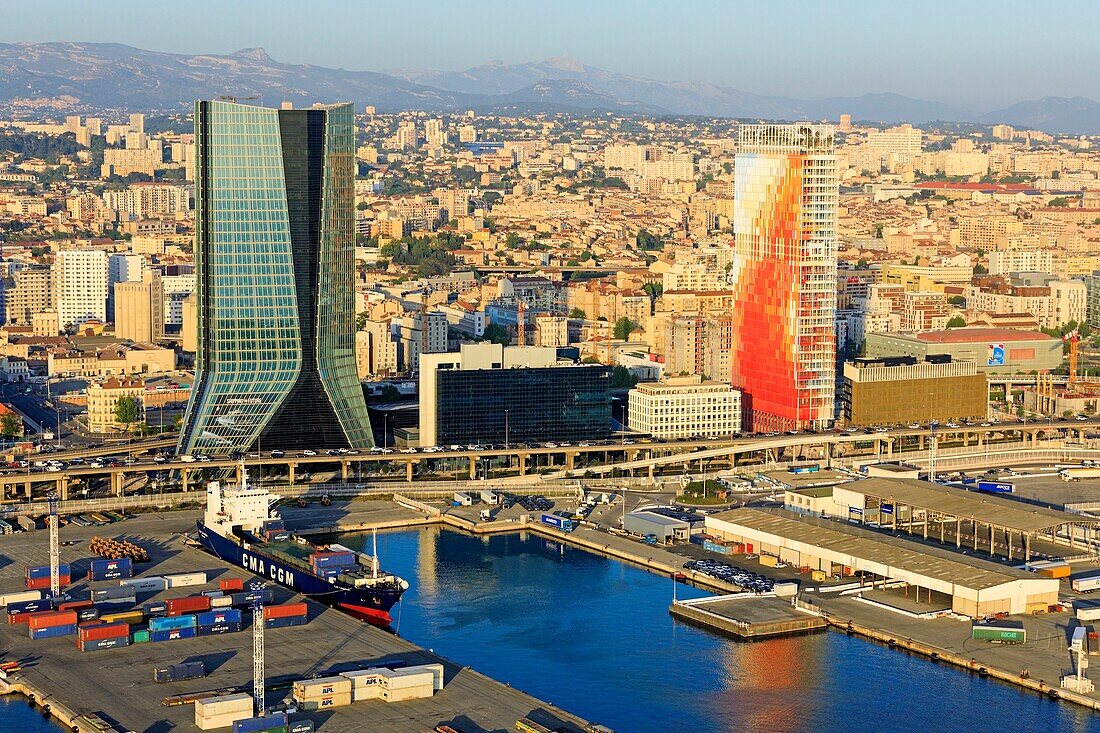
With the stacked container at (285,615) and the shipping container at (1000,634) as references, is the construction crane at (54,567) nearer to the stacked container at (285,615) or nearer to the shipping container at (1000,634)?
the stacked container at (285,615)

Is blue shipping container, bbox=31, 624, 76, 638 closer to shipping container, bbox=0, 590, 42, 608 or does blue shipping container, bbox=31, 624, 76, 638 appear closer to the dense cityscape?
the dense cityscape

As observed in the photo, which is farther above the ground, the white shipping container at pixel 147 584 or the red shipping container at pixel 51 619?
the white shipping container at pixel 147 584

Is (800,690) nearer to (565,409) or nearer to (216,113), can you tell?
(565,409)

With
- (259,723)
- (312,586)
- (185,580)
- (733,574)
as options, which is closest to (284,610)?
(312,586)

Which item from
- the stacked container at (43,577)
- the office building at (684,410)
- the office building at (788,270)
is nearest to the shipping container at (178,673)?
the stacked container at (43,577)

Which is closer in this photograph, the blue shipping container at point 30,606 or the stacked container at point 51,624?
the stacked container at point 51,624

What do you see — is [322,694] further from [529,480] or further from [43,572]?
[529,480]

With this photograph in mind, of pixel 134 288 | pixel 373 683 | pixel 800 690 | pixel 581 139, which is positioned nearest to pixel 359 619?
pixel 373 683
